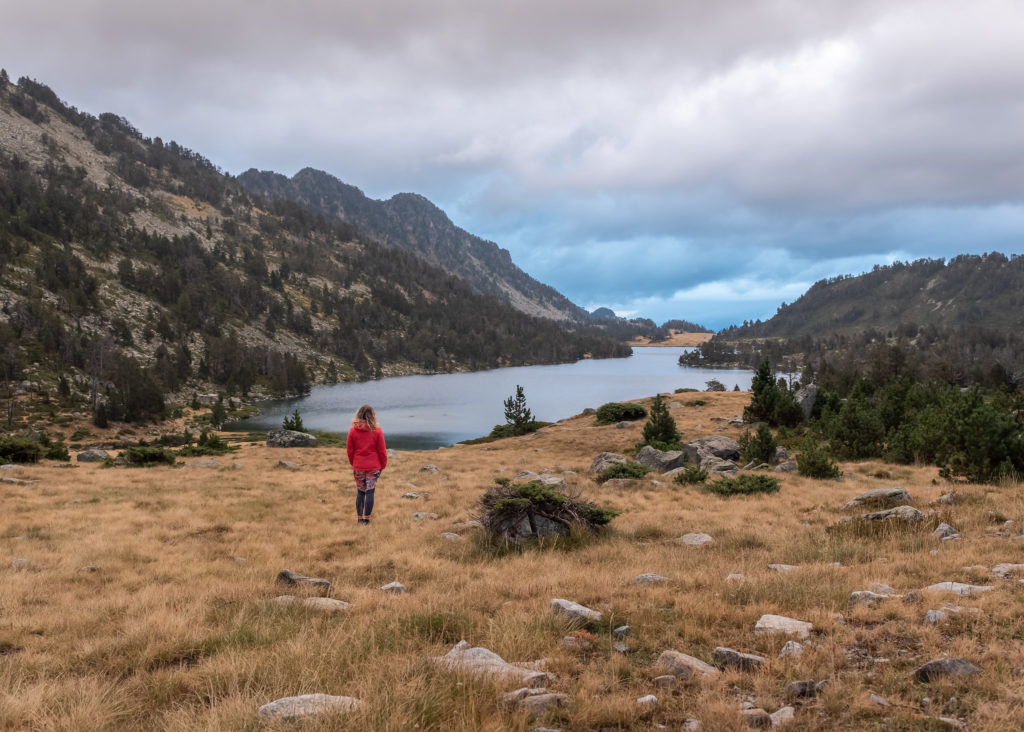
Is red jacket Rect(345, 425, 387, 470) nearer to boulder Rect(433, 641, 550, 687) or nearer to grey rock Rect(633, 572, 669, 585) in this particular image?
grey rock Rect(633, 572, 669, 585)

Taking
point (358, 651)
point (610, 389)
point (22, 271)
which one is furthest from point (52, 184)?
point (358, 651)

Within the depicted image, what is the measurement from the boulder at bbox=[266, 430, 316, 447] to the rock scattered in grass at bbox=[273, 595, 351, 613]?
116 ft

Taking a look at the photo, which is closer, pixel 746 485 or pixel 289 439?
pixel 746 485

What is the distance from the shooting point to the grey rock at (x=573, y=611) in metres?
5.96

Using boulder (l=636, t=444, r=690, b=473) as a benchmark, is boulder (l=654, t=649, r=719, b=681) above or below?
above

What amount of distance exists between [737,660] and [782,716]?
3.43 feet

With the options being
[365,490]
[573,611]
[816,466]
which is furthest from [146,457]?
[816,466]

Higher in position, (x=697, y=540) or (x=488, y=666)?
(x=488, y=666)

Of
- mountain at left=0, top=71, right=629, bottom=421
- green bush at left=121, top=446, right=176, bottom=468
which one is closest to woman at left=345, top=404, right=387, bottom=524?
green bush at left=121, top=446, right=176, bottom=468

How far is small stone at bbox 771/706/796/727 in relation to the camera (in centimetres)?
358

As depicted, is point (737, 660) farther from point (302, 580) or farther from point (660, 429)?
point (660, 429)

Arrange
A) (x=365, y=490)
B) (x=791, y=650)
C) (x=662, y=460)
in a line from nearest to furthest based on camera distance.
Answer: (x=791, y=650) < (x=365, y=490) < (x=662, y=460)

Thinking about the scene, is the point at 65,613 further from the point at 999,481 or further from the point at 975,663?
the point at 999,481

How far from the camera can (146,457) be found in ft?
87.2
